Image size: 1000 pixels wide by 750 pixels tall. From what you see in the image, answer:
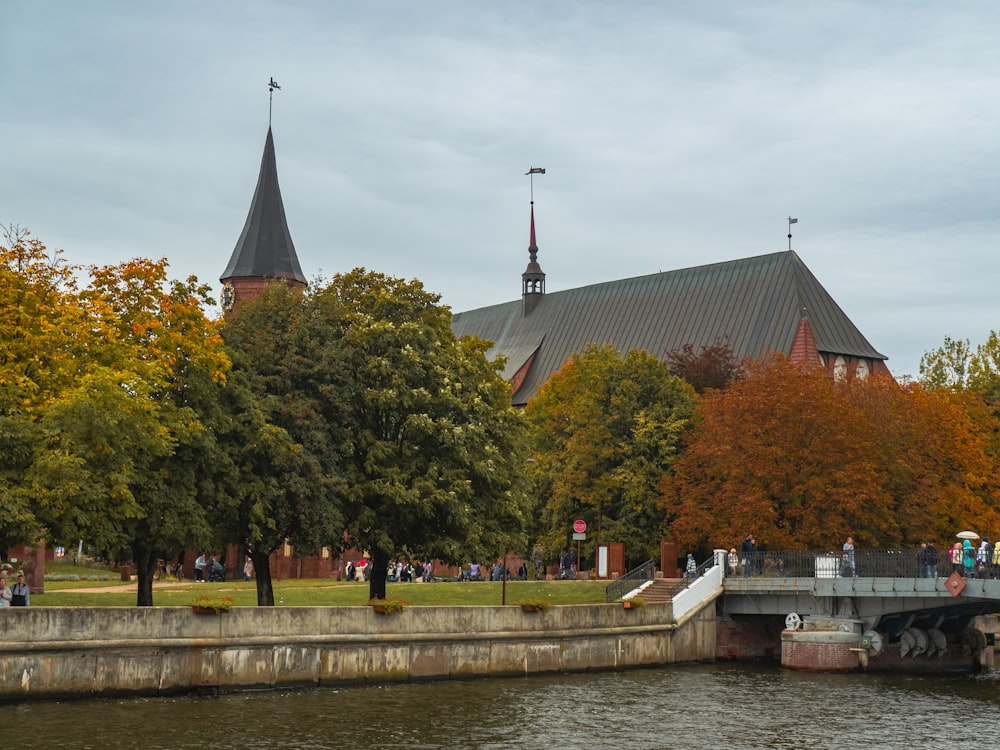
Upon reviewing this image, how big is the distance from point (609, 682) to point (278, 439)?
461 inches

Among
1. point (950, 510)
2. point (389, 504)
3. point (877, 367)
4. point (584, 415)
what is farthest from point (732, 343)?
point (389, 504)

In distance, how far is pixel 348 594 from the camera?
4909 cm

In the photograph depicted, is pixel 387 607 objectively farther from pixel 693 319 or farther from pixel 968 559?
pixel 693 319

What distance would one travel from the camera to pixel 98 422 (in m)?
32.5

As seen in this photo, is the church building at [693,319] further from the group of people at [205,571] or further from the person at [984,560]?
the person at [984,560]

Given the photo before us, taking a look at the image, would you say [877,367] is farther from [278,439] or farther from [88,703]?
[88,703]

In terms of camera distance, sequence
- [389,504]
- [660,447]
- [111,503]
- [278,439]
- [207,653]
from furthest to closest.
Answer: [660,447] → [389,504] → [278,439] → [111,503] → [207,653]

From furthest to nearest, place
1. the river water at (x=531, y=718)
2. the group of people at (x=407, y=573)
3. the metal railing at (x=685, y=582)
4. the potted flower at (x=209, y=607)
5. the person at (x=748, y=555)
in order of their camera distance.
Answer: the group of people at (x=407, y=573) → the person at (x=748, y=555) → the metal railing at (x=685, y=582) → the potted flower at (x=209, y=607) → the river water at (x=531, y=718)

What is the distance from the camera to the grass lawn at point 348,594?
4422 centimetres

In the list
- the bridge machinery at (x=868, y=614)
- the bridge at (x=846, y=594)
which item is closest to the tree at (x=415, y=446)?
the bridge at (x=846, y=594)

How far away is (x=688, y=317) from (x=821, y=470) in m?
44.6

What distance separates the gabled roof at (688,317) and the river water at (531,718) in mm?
50446

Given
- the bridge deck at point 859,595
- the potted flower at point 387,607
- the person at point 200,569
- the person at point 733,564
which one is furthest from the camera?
the person at point 200,569

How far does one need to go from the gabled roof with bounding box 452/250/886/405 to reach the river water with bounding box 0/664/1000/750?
5045 centimetres
